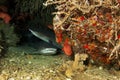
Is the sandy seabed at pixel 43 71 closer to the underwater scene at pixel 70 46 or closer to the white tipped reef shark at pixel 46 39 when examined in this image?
the underwater scene at pixel 70 46

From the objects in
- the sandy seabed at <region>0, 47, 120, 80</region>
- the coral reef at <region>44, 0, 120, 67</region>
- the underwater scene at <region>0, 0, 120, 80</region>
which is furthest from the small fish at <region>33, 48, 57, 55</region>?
the coral reef at <region>44, 0, 120, 67</region>

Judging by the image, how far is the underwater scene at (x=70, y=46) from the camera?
337cm

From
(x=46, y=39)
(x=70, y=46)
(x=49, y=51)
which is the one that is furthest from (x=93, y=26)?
(x=46, y=39)

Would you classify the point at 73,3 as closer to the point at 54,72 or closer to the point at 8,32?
the point at 54,72

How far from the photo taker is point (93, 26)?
340 centimetres

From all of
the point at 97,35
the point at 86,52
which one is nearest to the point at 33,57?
the point at 86,52

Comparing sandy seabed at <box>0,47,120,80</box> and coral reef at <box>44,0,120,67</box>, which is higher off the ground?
coral reef at <box>44,0,120,67</box>

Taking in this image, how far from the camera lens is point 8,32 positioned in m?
4.61

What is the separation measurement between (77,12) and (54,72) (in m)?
0.88

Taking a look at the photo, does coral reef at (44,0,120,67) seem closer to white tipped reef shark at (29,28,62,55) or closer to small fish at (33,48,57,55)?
small fish at (33,48,57,55)

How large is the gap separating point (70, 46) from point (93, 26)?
0.62 meters

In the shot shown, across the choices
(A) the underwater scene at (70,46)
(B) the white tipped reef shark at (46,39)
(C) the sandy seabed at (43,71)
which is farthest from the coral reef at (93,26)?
(B) the white tipped reef shark at (46,39)

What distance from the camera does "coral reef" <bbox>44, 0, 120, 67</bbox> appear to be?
10.9ft

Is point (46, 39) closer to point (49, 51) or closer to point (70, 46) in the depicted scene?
point (49, 51)
